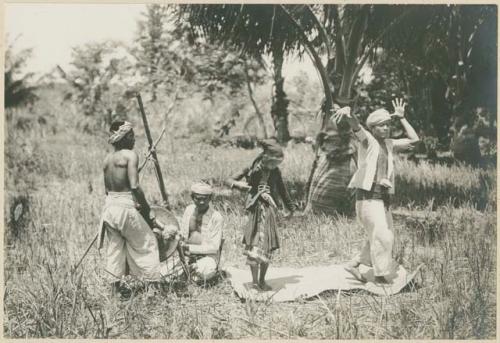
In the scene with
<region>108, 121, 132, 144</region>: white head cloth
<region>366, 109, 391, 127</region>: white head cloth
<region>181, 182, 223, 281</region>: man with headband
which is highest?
<region>366, 109, 391, 127</region>: white head cloth

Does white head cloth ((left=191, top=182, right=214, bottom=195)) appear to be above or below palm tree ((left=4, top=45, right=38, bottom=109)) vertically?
below

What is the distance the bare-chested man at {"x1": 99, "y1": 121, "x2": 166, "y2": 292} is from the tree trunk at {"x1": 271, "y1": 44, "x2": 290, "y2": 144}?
2.94m

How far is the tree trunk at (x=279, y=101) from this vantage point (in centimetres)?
677

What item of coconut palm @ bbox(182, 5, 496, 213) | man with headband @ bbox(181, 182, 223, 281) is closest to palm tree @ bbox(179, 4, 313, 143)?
coconut palm @ bbox(182, 5, 496, 213)

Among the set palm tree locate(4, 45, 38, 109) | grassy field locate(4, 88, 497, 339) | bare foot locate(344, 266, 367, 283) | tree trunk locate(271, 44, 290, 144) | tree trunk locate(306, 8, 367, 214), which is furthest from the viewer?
tree trunk locate(271, 44, 290, 144)

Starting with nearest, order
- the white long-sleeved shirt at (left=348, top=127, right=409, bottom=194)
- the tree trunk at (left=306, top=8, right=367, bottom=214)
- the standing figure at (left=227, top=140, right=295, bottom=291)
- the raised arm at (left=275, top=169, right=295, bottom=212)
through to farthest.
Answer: the standing figure at (left=227, top=140, right=295, bottom=291) → the raised arm at (left=275, top=169, right=295, bottom=212) → the white long-sleeved shirt at (left=348, top=127, right=409, bottom=194) → the tree trunk at (left=306, top=8, right=367, bottom=214)

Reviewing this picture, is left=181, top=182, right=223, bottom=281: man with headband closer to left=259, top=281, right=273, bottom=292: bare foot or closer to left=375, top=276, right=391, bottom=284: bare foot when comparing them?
left=259, top=281, right=273, bottom=292: bare foot

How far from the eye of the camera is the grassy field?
4172mm

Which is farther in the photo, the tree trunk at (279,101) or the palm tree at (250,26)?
the tree trunk at (279,101)

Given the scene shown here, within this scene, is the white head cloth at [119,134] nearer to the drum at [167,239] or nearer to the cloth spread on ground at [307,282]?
the drum at [167,239]

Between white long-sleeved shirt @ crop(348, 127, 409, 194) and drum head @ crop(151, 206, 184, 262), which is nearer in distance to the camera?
drum head @ crop(151, 206, 184, 262)

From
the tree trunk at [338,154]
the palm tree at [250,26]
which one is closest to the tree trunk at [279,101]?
the palm tree at [250,26]

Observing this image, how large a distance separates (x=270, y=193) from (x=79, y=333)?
70.3 inches

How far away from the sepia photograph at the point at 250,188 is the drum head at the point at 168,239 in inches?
0.5
